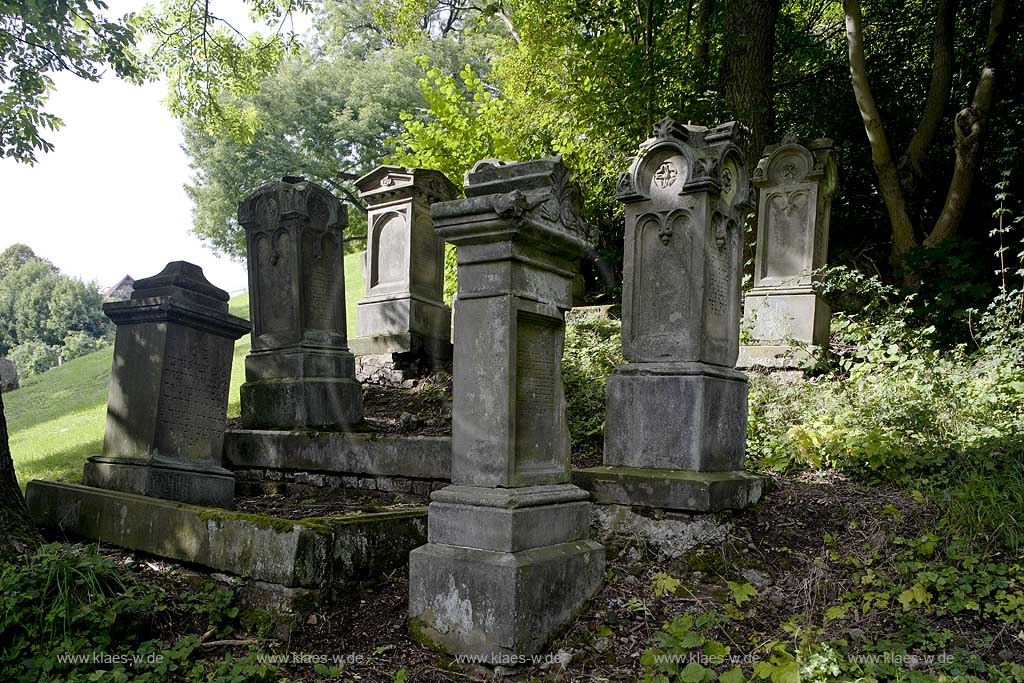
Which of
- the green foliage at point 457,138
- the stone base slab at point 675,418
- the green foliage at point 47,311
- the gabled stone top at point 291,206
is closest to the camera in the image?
the stone base slab at point 675,418

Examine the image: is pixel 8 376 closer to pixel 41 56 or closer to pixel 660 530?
pixel 41 56

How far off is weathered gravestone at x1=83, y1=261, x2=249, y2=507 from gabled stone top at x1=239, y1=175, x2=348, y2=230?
144cm

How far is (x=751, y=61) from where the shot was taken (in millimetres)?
10484

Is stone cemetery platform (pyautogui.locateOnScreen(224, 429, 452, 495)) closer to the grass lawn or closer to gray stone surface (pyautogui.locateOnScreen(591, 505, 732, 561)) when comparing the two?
gray stone surface (pyautogui.locateOnScreen(591, 505, 732, 561))

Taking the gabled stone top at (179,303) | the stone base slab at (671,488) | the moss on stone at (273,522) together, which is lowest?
the moss on stone at (273,522)

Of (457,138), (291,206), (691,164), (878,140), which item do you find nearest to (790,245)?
(878,140)

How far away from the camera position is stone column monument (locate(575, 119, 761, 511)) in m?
4.58

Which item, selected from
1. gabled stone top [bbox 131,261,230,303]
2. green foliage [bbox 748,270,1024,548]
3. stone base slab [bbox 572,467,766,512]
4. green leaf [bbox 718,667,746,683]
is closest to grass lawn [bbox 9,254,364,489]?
gabled stone top [bbox 131,261,230,303]

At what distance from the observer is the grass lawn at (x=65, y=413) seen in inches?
325

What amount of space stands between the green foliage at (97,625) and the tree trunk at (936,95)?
11.3 m

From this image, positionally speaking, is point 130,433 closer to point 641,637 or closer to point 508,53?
point 641,637

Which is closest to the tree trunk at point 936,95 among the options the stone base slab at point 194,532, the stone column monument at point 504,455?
the stone column monument at point 504,455

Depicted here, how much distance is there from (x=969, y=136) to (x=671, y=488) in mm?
8080

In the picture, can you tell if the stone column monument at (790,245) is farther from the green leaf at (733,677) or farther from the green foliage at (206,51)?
the green foliage at (206,51)
